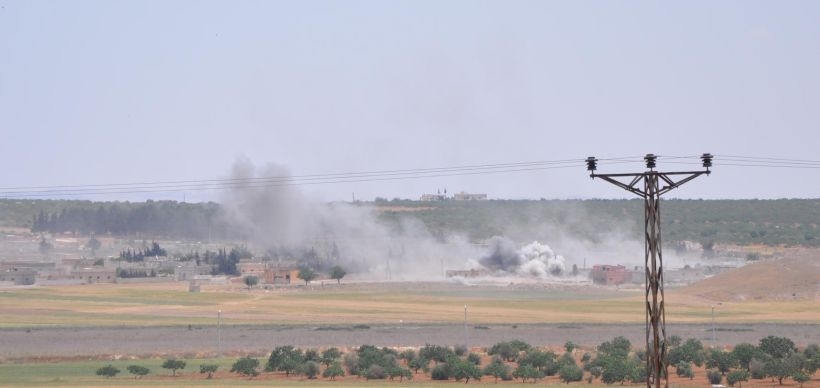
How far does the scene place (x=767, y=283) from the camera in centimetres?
12875

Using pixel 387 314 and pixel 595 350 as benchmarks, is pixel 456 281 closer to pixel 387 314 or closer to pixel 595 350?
pixel 387 314

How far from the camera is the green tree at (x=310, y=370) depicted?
6838cm

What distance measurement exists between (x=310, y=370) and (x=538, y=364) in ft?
35.1

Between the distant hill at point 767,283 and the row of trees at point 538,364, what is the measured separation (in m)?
50.9

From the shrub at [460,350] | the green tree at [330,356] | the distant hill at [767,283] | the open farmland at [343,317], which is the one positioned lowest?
the green tree at [330,356]

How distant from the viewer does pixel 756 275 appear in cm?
13188

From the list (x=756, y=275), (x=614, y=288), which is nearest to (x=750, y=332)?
(x=756, y=275)

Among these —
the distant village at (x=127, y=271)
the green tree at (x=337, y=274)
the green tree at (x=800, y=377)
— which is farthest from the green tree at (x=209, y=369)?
the green tree at (x=337, y=274)

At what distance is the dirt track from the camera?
3231 inches

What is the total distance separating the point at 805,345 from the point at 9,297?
2770 inches

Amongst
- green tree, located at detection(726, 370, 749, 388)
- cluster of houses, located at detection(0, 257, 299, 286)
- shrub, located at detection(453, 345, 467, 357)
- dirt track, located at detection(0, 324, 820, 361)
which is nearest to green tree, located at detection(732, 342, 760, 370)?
green tree, located at detection(726, 370, 749, 388)

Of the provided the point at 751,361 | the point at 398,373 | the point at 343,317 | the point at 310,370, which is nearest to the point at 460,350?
the point at 398,373

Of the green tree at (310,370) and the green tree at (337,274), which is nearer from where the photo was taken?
the green tree at (310,370)

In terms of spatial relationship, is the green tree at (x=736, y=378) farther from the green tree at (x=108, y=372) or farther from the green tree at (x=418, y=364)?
the green tree at (x=108, y=372)
